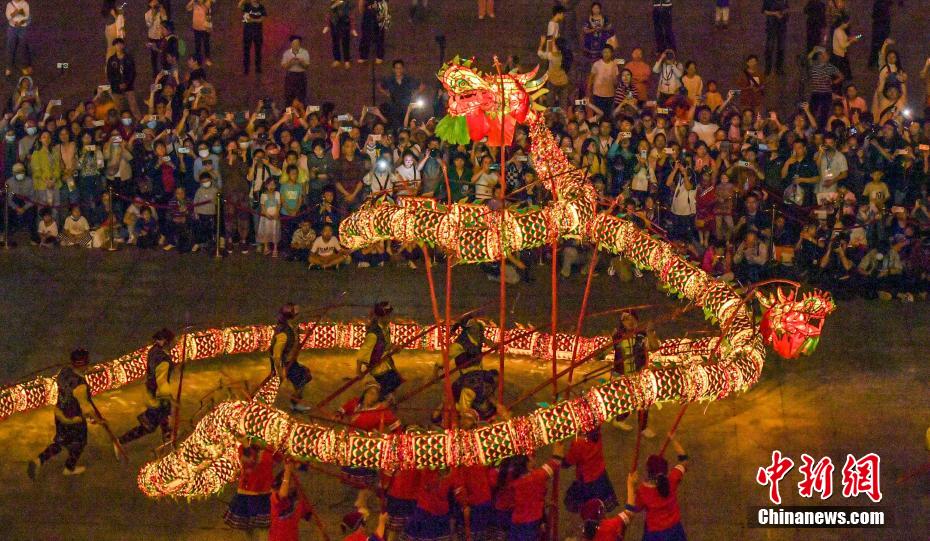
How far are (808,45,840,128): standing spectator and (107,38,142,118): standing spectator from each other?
9399mm

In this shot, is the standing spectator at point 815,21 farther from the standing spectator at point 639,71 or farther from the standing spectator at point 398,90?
the standing spectator at point 398,90

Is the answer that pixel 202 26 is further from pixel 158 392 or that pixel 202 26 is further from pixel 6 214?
pixel 158 392

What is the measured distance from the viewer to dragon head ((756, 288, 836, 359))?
17.5 meters

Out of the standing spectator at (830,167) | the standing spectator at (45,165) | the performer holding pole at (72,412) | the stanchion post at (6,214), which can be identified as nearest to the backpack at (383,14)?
the standing spectator at (45,165)

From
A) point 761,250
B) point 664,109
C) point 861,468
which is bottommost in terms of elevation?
point 861,468

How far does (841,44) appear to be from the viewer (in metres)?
26.6

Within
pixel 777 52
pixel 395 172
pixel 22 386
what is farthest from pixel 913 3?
pixel 22 386

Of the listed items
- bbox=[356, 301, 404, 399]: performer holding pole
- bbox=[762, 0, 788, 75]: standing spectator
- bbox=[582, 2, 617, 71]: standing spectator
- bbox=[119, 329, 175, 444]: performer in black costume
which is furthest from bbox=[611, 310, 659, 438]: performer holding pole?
bbox=[762, 0, 788, 75]: standing spectator

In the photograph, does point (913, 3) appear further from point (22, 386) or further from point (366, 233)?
point (22, 386)

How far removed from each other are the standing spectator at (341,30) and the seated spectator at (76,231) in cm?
528

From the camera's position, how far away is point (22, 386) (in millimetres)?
19734

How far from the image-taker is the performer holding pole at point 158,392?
61.2 ft

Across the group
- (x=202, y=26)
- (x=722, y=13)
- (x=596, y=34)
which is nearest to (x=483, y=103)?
(x=596, y=34)

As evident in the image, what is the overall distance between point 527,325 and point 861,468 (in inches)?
197
